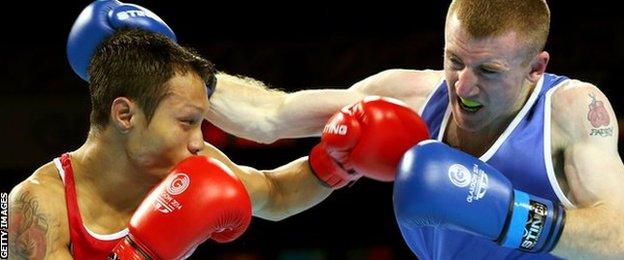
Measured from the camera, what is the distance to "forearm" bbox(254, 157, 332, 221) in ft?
11.9

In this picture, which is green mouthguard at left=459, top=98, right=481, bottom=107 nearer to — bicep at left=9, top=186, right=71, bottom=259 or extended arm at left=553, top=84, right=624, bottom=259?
extended arm at left=553, top=84, right=624, bottom=259

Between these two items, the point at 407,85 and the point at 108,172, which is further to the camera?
the point at 407,85

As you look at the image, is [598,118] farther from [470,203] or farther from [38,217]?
[38,217]

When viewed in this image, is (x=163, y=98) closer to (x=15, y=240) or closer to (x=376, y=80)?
(x=15, y=240)

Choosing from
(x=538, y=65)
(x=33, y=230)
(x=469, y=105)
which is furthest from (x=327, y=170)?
(x=33, y=230)

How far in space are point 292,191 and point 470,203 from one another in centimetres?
93

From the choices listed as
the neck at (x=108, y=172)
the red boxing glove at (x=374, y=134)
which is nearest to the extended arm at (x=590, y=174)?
the red boxing glove at (x=374, y=134)

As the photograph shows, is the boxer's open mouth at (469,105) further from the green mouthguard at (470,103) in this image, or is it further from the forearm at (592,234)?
the forearm at (592,234)

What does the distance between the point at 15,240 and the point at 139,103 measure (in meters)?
0.56

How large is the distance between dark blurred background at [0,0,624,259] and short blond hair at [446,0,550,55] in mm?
3214

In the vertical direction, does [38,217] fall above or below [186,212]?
below

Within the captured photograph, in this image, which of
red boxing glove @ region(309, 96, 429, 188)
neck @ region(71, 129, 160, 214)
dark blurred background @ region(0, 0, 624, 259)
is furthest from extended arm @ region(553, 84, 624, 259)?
dark blurred background @ region(0, 0, 624, 259)

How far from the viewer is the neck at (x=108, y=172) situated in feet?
10.6

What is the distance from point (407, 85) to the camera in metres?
3.57
